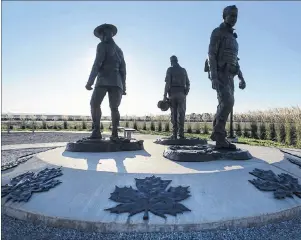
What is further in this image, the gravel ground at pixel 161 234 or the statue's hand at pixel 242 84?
the statue's hand at pixel 242 84

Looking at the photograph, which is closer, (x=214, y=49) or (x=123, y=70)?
(x=214, y=49)

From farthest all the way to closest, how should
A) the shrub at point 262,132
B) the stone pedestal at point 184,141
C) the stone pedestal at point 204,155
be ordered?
the shrub at point 262,132 → the stone pedestal at point 184,141 → the stone pedestal at point 204,155

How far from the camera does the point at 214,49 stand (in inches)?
215

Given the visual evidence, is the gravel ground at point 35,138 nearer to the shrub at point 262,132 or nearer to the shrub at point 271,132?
the shrub at point 262,132

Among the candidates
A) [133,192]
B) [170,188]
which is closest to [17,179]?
[133,192]

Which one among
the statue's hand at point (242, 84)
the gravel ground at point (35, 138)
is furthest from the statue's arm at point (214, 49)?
the gravel ground at point (35, 138)

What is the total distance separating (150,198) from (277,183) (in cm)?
194

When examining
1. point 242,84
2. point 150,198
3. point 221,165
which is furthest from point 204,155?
point 150,198

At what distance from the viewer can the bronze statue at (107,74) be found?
6.37 metres

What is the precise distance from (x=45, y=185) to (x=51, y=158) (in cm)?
142

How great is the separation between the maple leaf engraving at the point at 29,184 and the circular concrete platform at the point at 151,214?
9 cm

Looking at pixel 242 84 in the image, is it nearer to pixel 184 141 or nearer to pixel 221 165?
pixel 221 165

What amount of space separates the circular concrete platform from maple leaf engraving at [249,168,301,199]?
0.08 m

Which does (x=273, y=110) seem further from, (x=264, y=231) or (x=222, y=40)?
(x=264, y=231)
